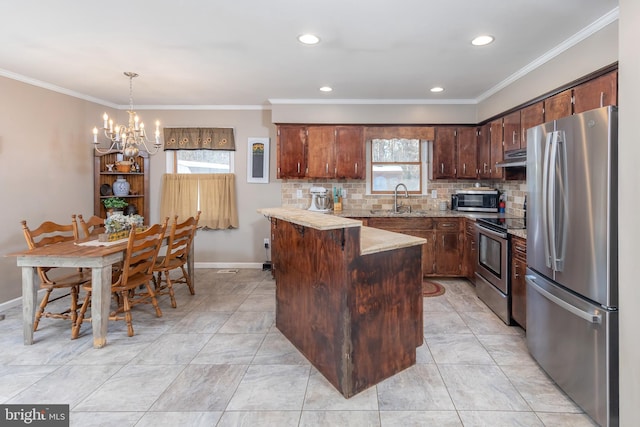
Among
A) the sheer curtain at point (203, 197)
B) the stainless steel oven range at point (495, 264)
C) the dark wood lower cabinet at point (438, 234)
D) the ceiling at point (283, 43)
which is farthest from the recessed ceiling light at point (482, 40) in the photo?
the sheer curtain at point (203, 197)

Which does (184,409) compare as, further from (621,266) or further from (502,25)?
(502,25)

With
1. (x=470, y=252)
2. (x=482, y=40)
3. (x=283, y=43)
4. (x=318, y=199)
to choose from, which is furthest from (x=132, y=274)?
(x=470, y=252)

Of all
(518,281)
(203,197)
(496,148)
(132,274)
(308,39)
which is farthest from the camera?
(203,197)

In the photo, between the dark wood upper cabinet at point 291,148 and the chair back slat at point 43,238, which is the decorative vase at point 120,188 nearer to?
the chair back slat at point 43,238

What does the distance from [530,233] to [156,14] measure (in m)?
3.08

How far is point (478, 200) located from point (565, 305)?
2786 millimetres

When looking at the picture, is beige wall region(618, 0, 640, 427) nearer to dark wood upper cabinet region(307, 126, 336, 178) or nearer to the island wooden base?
the island wooden base

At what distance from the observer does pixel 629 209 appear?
5.24 ft

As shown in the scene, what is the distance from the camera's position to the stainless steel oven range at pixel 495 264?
10.1 ft

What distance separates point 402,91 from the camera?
429 centimetres

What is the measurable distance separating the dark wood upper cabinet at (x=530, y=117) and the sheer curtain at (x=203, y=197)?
12.6ft

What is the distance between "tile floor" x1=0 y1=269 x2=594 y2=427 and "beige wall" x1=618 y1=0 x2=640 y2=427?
414 mm

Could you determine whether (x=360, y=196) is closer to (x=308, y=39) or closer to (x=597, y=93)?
(x=308, y=39)

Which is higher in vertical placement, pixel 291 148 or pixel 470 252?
pixel 291 148
